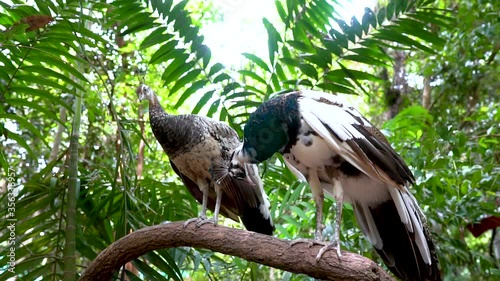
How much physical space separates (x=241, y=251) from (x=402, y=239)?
0.61 meters

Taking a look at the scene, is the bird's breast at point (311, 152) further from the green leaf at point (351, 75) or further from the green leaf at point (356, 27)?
the green leaf at point (356, 27)

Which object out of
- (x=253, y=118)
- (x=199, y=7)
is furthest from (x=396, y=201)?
(x=199, y=7)

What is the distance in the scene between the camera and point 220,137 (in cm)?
229

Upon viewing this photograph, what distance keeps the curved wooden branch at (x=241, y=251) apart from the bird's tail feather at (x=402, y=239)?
42 cm

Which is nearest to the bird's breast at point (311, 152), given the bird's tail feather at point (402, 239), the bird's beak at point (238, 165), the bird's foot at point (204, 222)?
the bird's beak at point (238, 165)

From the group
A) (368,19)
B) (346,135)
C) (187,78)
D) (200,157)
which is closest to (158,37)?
(187,78)

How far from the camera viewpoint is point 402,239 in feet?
6.40

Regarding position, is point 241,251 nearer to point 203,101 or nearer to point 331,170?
point 331,170

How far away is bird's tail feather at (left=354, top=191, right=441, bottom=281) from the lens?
73.8 inches

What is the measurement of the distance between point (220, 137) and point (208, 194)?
279 millimetres

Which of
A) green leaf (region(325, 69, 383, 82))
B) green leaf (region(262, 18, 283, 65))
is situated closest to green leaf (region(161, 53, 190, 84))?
green leaf (region(262, 18, 283, 65))

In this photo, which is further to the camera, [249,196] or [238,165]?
[249,196]

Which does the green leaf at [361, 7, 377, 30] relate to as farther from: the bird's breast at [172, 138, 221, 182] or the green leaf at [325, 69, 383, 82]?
the bird's breast at [172, 138, 221, 182]

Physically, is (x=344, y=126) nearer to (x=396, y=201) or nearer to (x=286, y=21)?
(x=396, y=201)
